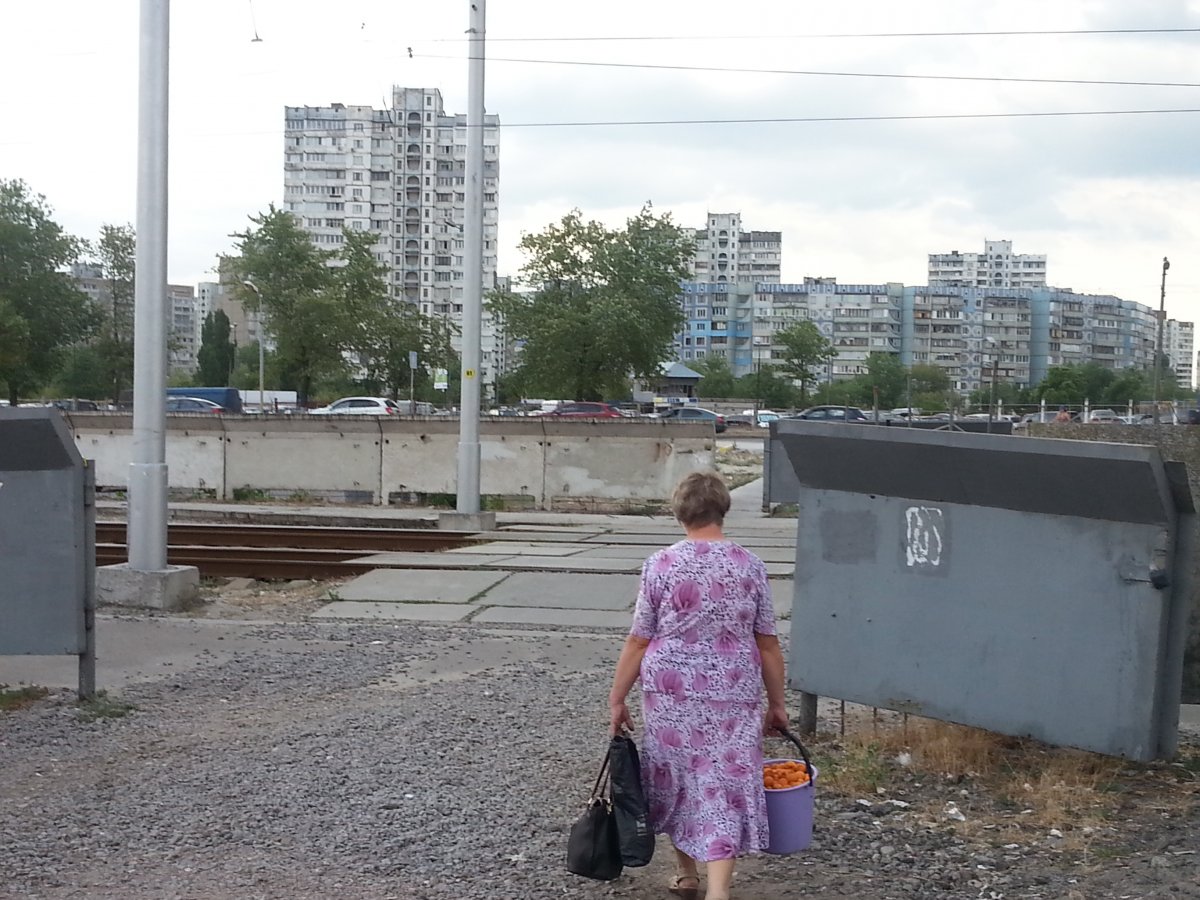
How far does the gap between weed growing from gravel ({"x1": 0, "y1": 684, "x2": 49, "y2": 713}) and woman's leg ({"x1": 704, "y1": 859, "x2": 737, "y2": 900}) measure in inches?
186

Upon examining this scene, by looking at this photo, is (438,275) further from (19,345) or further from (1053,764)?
(1053,764)

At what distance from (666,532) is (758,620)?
48.9 feet

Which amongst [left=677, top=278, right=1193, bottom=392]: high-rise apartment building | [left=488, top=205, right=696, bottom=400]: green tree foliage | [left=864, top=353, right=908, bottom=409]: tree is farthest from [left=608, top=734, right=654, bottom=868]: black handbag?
[left=677, top=278, right=1193, bottom=392]: high-rise apartment building

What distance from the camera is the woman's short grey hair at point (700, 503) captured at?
4410mm

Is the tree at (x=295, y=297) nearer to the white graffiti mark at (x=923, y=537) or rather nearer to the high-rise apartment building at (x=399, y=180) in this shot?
the white graffiti mark at (x=923, y=537)

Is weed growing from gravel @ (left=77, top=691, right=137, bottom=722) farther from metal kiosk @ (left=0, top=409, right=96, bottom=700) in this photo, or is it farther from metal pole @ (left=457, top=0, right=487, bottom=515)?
metal pole @ (left=457, top=0, right=487, bottom=515)

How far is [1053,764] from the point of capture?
591 cm

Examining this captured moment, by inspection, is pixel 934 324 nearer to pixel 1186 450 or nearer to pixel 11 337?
pixel 11 337

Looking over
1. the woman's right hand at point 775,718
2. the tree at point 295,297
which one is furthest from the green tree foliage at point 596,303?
the woman's right hand at point 775,718

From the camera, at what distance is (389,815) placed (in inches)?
217

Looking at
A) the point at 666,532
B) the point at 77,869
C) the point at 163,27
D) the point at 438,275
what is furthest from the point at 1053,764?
the point at 438,275

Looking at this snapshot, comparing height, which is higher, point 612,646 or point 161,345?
point 161,345

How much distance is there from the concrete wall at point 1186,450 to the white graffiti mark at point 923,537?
1341 mm

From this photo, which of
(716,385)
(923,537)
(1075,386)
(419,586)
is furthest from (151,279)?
(716,385)
